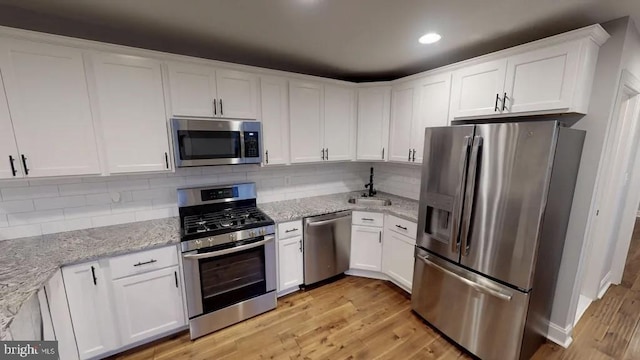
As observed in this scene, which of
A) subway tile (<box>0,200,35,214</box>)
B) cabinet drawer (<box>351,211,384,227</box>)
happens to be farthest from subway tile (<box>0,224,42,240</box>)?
cabinet drawer (<box>351,211,384,227</box>)

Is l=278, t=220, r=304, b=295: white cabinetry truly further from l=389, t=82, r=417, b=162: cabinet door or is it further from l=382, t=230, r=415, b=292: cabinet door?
l=389, t=82, r=417, b=162: cabinet door

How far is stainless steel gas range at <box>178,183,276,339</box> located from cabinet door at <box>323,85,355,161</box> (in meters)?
1.20

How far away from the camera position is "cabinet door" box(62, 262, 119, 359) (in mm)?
1640

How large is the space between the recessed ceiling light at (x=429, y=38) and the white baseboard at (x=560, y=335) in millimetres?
2593

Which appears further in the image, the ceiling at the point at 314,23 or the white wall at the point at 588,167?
the white wall at the point at 588,167

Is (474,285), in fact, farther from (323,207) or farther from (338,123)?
(338,123)

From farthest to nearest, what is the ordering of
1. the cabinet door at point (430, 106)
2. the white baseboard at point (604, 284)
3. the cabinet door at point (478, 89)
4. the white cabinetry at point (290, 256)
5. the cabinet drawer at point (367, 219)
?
1. the cabinet drawer at point (367, 219)
2. the white baseboard at point (604, 284)
3. the white cabinetry at point (290, 256)
4. the cabinet door at point (430, 106)
5. the cabinet door at point (478, 89)

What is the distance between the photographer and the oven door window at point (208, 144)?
208 centimetres

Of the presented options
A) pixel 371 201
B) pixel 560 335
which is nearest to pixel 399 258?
pixel 371 201

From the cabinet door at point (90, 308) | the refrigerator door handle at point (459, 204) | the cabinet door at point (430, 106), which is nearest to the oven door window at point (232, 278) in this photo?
the cabinet door at point (90, 308)

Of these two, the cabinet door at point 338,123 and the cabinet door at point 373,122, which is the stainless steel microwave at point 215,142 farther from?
the cabinet door at point 373,122

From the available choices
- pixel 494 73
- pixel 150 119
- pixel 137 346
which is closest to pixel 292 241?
pixel 137 346

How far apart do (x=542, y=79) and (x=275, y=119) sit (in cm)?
222

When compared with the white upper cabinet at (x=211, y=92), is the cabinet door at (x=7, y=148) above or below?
below
